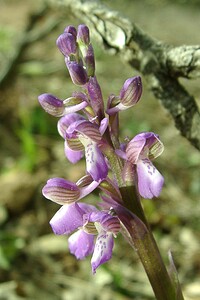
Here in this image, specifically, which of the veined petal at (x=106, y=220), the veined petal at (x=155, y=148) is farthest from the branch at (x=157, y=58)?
the veined petal at (x=106, y=220)

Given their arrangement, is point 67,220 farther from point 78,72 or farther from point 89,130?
point 78,72

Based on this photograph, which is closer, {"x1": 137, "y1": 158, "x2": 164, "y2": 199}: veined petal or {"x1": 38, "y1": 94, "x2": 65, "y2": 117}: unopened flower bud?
{"x1": 137, "y1": 158, "x2": 164, "y2": 199}: veined petal

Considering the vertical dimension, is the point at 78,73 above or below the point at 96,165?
above

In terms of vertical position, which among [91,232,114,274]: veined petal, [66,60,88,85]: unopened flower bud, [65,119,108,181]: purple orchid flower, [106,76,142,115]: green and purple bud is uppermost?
[66,60,88,85]: unopened flower bud

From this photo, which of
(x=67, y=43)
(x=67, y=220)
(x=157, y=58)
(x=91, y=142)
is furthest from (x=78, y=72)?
(x=157, y=58)

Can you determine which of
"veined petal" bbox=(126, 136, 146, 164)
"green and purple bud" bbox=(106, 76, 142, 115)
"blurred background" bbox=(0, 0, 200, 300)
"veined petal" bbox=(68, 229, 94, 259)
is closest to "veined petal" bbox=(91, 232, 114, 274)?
"veined petal" bbox=(68, 229, 94, 259)

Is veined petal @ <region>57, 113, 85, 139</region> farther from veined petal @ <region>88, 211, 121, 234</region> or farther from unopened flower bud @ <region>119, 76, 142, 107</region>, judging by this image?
veined petal @ <region>88, 211, 121, 234</region>
